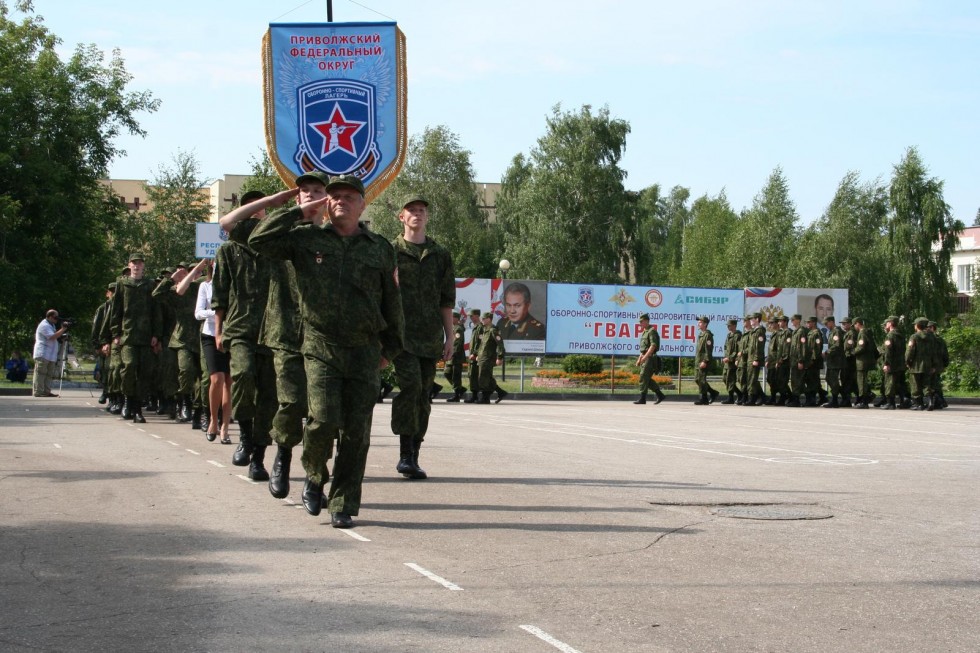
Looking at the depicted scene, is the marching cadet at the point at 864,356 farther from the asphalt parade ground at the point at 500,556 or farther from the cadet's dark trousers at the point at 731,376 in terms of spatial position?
the asphalt parade ground at the point at 500,556

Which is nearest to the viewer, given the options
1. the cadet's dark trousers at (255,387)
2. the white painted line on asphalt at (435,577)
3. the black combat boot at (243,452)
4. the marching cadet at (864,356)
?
the white painted line on asphalt at (435,577)

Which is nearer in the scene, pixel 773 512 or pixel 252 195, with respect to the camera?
pixel 773 512

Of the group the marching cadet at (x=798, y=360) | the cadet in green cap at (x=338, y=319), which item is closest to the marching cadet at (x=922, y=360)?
the marching cadet at (x=798, y=360)

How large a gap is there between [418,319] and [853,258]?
66.4 metres

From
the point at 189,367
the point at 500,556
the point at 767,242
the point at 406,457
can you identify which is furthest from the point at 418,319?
the point at 767,242

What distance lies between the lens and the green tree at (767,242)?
76.9 metres

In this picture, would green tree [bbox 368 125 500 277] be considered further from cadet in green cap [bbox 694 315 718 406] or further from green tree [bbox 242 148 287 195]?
cadet in green cap [bbox 694 315 718 406]

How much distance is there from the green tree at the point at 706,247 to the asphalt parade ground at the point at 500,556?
71983mm

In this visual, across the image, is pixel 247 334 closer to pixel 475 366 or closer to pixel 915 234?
pixel 475 366

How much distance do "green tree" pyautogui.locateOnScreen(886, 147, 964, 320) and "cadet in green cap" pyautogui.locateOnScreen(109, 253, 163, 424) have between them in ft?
203

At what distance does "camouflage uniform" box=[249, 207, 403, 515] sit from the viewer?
691 centimetres

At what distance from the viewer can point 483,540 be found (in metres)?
6.70

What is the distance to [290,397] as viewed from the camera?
7602 mm

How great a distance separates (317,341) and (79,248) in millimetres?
30873
